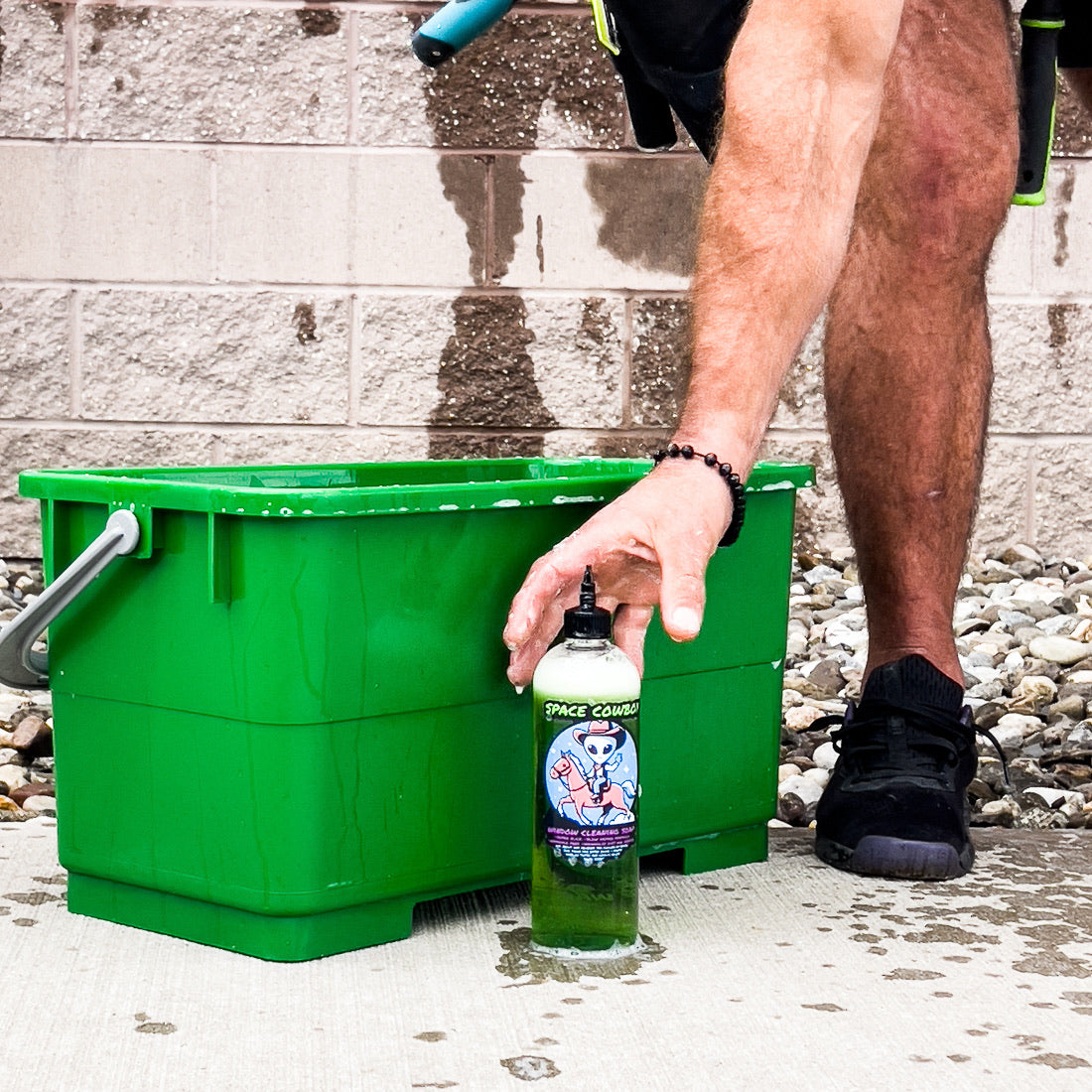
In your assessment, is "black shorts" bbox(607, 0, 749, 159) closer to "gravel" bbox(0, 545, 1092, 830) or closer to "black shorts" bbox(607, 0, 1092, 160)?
"black shorts" bbox(607, 0, 1092, 160)

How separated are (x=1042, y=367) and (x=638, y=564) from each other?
259cm

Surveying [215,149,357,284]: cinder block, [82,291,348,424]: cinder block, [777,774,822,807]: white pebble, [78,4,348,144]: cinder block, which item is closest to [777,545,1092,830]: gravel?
[777,774,822,807]: white pebble

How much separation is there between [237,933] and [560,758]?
0.38m

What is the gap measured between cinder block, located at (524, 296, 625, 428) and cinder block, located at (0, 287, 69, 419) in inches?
42.7

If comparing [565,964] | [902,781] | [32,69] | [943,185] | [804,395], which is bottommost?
[565,964]

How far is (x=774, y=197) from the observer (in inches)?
72.1

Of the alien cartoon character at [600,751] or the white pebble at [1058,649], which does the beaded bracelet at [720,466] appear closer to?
the alien cartoon character at [600,751]

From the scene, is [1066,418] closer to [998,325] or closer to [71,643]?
[998,325]

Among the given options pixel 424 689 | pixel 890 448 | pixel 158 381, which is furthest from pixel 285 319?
pixel 424 689

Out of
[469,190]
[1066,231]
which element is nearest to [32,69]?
[469,190]

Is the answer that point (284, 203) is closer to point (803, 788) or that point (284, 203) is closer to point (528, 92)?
point (528, 92)

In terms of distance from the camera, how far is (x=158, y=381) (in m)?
3.90

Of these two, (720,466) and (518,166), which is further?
(518,166)

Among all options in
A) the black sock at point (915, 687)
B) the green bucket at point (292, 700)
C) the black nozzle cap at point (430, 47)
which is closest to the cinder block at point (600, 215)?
the black nozzle cap at point (430, 47)
